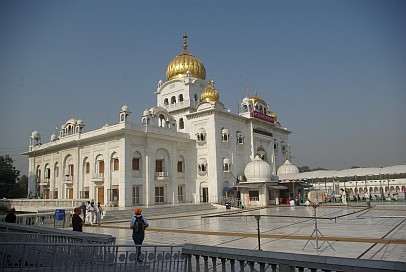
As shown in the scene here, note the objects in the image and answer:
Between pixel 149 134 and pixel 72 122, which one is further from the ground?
→ pixel 72 122

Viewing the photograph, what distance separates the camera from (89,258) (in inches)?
235

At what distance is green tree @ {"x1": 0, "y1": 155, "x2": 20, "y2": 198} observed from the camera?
44.7 metres

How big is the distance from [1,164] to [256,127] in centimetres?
3492

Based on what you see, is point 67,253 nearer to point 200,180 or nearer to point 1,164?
point 200,180

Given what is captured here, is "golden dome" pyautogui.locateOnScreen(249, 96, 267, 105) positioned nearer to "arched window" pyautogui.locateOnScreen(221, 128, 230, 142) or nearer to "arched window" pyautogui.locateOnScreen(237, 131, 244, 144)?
"arched window" pyautogui.locateOnScreen(237, 131, 244, 144)

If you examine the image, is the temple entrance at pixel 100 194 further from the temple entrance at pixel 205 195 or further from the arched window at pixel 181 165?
the temple entrance at pixel 205 195

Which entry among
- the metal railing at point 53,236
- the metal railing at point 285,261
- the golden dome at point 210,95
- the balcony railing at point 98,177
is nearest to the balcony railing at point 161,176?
the balcony railing at point 98,177

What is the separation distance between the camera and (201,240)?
39.7 ft

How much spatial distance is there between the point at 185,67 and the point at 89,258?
37503 mm

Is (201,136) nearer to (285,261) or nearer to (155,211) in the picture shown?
(155,211)

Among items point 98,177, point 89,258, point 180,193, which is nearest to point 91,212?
point 98,177

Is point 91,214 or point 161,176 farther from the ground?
point 161,176

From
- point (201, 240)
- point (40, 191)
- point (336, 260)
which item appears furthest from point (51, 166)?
point (336, 260)

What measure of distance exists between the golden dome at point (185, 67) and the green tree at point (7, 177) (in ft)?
81.8
